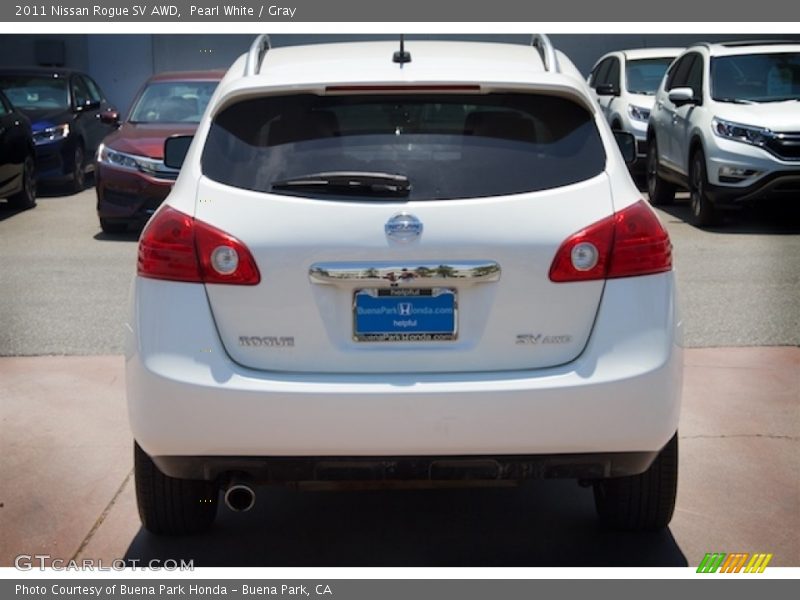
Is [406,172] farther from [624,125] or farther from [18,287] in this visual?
[624,125]

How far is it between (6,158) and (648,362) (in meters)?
12.3

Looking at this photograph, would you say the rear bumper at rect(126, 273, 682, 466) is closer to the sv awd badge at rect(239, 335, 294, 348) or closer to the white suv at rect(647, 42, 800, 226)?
the sv awd badge at rect(239, 335, 294, 348)

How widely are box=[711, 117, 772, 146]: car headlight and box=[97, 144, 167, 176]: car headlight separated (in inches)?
214

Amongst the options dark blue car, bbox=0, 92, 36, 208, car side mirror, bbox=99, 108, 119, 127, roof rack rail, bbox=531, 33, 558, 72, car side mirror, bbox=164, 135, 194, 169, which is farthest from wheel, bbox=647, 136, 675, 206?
roof rack rail, bbox=531, 33, 558, 72

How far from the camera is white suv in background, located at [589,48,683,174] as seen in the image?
58.3 feet

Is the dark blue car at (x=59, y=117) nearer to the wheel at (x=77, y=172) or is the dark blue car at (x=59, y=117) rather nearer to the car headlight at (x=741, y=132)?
the wheel at (x=77, y=172)

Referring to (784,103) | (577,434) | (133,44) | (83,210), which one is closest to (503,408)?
(577,434)

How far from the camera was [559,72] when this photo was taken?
15.6 feet

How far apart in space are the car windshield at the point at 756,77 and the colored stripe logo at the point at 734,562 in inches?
385

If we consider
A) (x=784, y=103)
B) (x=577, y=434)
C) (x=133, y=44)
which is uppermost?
(x=577, y=434)

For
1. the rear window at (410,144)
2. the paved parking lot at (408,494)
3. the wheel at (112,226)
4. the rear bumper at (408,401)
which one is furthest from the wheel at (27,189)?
the rear bumper at (408,401)

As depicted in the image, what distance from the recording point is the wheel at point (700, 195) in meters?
13.8

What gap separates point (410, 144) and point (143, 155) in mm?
9339

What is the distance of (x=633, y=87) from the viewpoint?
18406 millimetres
